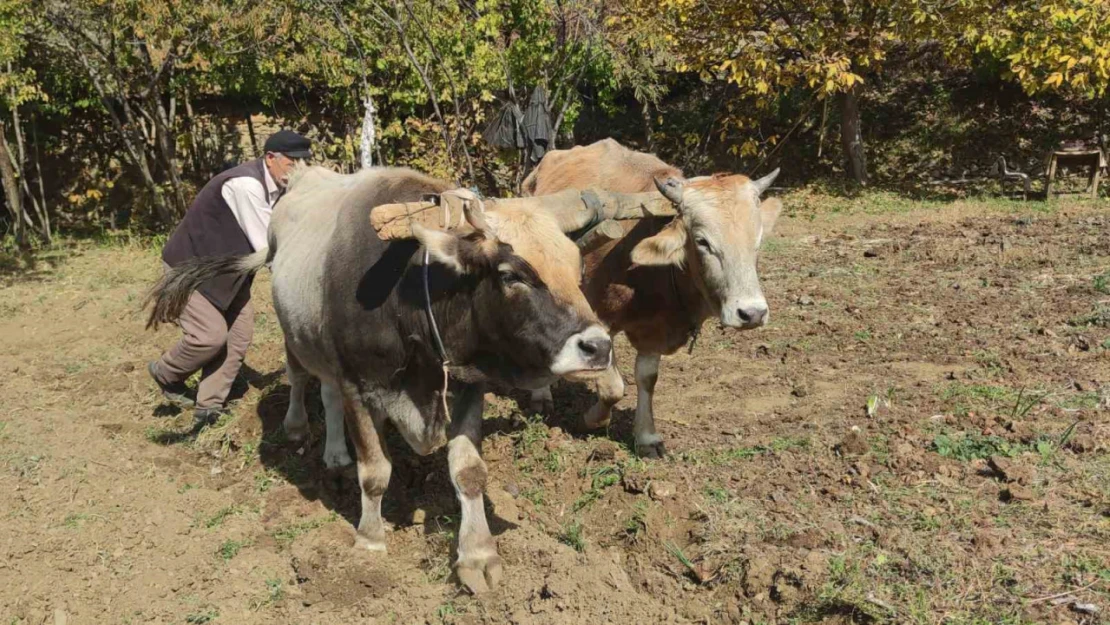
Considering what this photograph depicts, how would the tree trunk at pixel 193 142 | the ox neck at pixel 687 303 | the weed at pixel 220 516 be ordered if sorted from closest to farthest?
the weed at pixel 220 516
the ox neck at pixel 687 303
the tree trunk at pixel 193 142

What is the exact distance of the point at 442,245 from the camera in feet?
13.3

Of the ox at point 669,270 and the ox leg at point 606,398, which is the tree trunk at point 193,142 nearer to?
the ox at point 669,270

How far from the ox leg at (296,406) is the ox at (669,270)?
159 centimetres

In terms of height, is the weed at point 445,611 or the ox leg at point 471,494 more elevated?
the ox leg at point 471,494

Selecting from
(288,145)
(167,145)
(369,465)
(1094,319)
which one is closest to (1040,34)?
(1094,319)

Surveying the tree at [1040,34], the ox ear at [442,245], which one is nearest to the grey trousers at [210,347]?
the ox ear at [442,245]

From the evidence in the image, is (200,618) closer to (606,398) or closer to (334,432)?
(334,432)

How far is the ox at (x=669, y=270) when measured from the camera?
5.09 meters

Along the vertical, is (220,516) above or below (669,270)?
below

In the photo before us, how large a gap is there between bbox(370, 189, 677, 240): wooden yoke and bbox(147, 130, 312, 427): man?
7.01 ft

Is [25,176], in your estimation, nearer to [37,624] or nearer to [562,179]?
[562,179]

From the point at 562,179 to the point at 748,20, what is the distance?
8.91 meters

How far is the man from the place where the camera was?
6.04 meters

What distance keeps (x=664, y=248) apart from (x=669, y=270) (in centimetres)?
31
